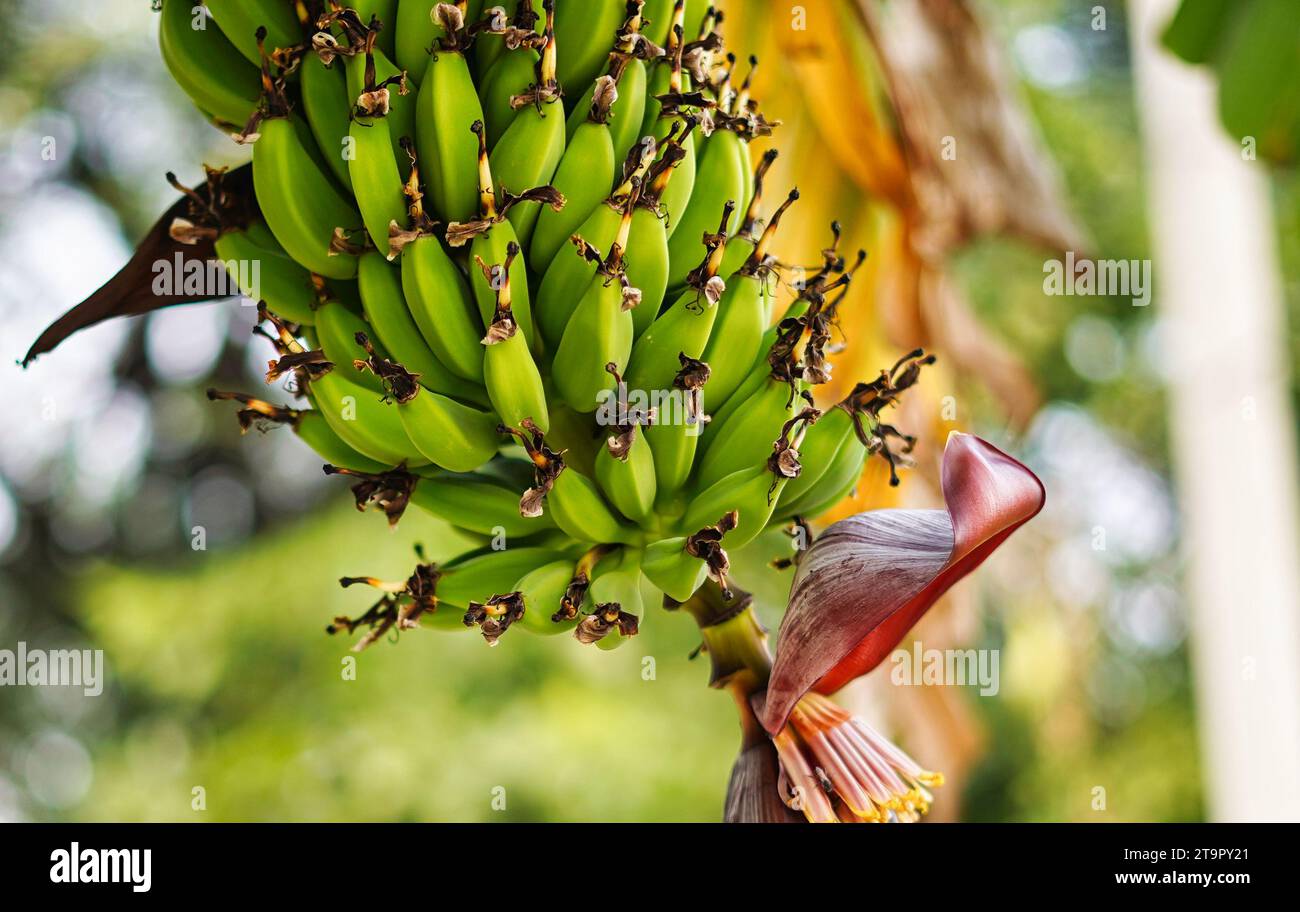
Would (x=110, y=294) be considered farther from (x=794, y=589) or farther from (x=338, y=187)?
(x=794, y=589)

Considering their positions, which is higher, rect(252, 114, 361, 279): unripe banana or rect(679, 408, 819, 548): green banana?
rect(252, 114, 361, 279): unripe banana

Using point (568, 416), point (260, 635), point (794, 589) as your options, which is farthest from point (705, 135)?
point (260, 635)

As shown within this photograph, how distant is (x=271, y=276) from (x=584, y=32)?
29cm

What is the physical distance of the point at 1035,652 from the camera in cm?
316

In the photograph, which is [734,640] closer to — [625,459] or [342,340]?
[625,459]

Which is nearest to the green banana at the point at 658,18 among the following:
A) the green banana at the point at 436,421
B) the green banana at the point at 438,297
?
the green banana at the point at 438,297

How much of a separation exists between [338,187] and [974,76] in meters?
1.25

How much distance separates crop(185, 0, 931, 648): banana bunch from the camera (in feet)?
2.15

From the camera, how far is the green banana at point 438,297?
0.66 meters

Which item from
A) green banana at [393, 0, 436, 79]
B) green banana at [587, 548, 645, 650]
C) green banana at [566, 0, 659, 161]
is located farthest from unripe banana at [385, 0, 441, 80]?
green banana at [587, 548, 645, 650]

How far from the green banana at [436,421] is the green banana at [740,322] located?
17 cm

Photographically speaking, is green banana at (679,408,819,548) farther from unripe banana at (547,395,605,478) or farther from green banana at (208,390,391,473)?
green banana at (208,390,391,473)

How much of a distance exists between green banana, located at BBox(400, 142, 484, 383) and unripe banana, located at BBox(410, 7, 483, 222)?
0.02 meters

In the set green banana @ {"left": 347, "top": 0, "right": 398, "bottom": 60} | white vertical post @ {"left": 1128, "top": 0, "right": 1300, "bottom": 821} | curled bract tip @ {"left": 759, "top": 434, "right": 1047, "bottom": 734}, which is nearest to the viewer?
curled bract tip @ {"left": 759, "top": 434, "right": 1047, "bottom": 734}
